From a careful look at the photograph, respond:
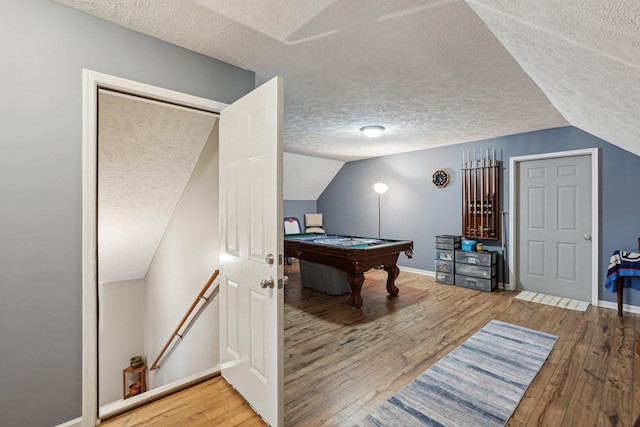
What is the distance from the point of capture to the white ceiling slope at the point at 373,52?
5.28ft

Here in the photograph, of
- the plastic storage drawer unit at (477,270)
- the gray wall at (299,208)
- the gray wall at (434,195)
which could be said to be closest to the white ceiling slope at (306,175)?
the gray wall at (299,208)

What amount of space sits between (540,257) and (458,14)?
4.12 meters

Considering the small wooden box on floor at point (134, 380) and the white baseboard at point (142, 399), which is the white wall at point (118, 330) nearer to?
the small wooden box on floor at point (134, 380)

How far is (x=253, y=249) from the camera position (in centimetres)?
183

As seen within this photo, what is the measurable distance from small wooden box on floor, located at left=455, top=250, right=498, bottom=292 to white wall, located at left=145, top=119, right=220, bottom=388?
3867 mm

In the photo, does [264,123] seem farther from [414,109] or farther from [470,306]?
[470,306]

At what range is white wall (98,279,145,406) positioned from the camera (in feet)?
15.0

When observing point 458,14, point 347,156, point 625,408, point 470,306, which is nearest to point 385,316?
point 470,306

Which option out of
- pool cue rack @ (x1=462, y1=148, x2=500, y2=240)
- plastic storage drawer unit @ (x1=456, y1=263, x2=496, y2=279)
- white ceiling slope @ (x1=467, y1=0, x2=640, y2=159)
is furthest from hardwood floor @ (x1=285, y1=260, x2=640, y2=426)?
white ceiling slope @ (x1=467, y1=0, x2=640, y2=159)

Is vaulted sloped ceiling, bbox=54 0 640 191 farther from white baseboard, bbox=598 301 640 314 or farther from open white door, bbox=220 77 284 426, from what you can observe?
white baseboard, bbox=598 301 640 314

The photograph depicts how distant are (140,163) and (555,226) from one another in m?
5.33

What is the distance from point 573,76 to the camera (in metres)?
1.73

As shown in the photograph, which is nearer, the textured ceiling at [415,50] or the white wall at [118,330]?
the textured ceiling at [415,50]

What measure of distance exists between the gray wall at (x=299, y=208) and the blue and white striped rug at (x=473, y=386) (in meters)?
4.99
